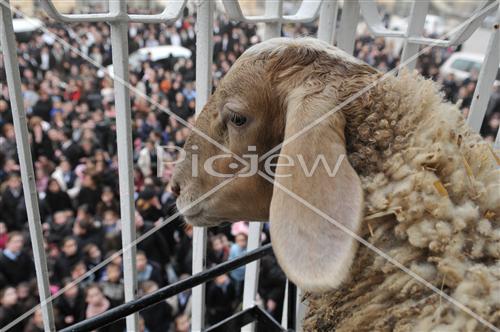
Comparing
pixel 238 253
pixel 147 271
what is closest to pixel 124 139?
pixel 147 271

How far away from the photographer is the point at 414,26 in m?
1.69

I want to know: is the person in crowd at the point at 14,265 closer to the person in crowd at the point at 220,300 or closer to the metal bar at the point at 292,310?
the person in crowd at the point at 220,300

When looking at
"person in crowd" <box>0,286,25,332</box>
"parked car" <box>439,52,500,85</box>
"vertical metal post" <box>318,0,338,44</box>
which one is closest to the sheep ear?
"vertical metal post" <box>318,0,338,44</box>

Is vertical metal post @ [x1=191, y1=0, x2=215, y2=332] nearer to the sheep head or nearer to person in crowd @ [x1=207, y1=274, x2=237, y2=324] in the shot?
the sheep head

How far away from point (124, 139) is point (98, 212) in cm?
332

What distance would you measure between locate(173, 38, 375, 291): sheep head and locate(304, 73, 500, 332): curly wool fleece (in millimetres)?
123

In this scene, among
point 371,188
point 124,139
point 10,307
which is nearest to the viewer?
point 371,188

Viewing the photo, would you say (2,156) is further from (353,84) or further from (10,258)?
(353,84)

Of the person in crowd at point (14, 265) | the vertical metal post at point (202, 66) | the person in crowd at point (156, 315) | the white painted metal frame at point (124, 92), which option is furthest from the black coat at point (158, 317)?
the white painted metal frame at point (124, 92)

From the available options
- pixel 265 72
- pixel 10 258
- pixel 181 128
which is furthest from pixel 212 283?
pixel 181 128

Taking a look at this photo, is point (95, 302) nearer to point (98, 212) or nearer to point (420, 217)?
point (98, 212)

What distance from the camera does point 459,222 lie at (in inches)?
40.1

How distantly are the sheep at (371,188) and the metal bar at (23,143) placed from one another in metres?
0.57

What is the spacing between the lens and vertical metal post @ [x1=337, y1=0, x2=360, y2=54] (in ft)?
5.76
